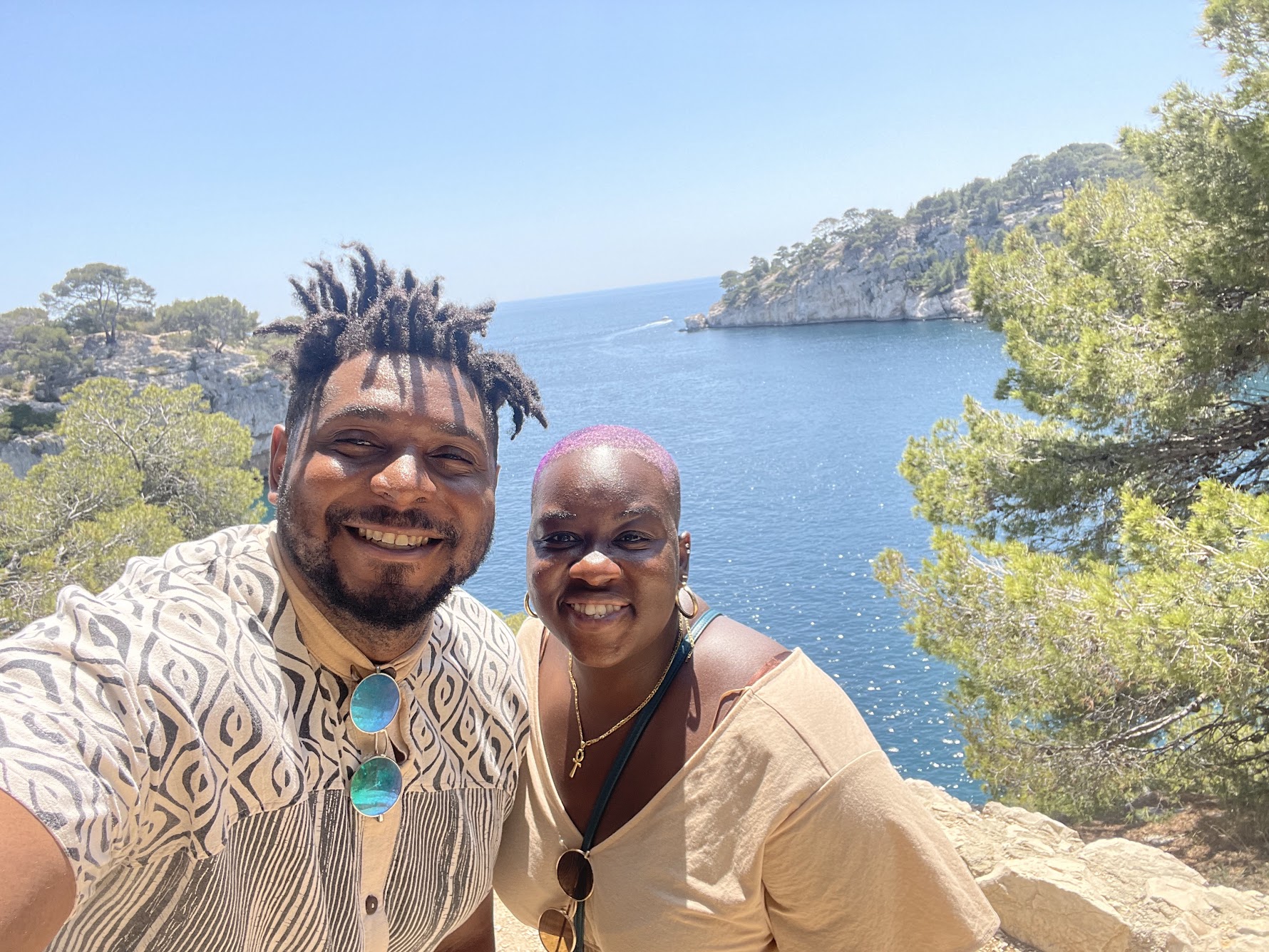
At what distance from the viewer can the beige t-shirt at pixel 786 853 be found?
1544 millimetres

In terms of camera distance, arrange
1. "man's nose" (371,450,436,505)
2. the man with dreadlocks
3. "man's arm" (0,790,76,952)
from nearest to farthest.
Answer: "man's arm" (0,790,76,952) → the man with dreadlocks → "man's nose" (371,450,436,505)

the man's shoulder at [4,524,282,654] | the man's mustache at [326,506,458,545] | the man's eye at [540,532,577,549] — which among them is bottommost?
the man's eye at [540,532,577,549]

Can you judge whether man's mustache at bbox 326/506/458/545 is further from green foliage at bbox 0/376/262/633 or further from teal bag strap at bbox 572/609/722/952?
green foliage at bbox 0/376/262/633

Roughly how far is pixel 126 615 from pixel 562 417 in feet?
140

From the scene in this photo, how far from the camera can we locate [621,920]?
165cm

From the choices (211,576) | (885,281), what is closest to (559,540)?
Answer: (211,576)

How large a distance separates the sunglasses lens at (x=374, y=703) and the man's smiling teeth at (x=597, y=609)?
392 millimetres

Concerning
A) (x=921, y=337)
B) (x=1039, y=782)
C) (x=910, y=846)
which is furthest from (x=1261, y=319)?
(x=921, y=337)

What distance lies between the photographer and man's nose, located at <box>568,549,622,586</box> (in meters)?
1.67

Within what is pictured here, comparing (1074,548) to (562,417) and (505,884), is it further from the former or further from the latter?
(562,417)

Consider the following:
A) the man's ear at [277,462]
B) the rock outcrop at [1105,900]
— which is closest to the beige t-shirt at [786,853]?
the man's ear at [277,462]

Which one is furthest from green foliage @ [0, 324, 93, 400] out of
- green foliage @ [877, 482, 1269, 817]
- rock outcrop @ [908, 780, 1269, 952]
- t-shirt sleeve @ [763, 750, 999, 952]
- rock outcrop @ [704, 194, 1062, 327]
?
rock outcrop @ [704, 194, 1062, 327]

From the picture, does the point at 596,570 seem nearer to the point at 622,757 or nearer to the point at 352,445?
the point at 622,757

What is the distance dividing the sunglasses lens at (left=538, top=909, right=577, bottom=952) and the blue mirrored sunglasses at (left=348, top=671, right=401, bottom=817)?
51cm
